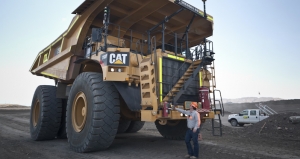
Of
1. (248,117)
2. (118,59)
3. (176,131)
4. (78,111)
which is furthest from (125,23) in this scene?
(248,117)

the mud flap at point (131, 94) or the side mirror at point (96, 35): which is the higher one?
the side mirror at point (96, 35)

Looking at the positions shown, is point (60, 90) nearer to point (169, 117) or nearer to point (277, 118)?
point (169, 117)

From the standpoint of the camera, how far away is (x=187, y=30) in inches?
263

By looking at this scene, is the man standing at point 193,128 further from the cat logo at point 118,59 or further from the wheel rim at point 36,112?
the wheel rim at point 36,112

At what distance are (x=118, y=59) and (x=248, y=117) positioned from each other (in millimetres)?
16378

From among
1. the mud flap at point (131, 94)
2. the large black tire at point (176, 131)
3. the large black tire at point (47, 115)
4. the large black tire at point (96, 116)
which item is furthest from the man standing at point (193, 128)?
the large black tire at point (47, 115)

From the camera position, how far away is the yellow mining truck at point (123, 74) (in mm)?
4945

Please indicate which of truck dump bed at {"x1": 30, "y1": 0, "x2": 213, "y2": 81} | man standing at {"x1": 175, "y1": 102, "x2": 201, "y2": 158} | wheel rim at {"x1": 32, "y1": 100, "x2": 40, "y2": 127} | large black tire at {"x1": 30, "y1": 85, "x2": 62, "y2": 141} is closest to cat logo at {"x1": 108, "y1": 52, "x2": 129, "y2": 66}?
truck dump bed at {"x1": 30, "y1": 0, "x2": 213, "y2": 81}

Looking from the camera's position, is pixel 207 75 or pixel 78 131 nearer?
pixel 78 131

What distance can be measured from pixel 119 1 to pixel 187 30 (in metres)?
2.16

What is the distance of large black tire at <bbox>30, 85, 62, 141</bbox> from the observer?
293 inches

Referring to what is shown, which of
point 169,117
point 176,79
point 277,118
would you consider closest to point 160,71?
point 176,79

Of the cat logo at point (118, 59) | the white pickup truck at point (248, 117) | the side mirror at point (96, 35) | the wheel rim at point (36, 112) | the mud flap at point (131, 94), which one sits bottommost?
the white pickup truck at point (248, 117)

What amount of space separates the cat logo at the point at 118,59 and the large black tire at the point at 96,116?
524 mm
